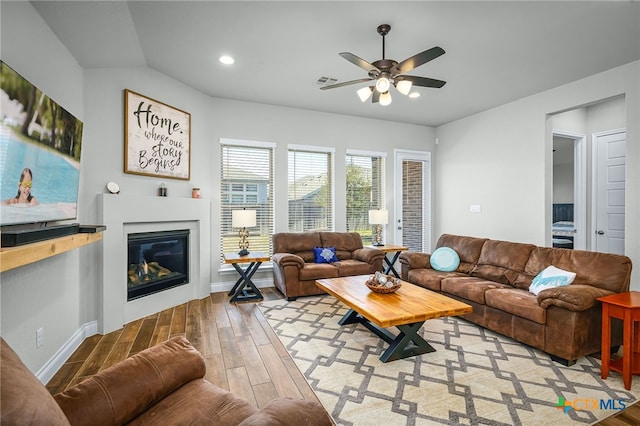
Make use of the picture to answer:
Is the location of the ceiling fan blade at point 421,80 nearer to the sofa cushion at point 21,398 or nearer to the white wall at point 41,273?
the white wall at point 41,273

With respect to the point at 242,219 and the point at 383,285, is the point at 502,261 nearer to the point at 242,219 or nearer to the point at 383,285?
the point at 383,285

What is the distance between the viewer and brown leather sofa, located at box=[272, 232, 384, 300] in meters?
4.40

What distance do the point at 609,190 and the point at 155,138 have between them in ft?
21.8

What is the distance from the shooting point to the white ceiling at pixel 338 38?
8.49 feet

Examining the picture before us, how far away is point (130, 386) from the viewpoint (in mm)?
1285

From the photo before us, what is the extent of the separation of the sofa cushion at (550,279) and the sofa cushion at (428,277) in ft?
3.16

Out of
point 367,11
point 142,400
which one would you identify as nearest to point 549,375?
point 142,400

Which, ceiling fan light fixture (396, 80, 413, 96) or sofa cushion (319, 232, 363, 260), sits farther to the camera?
sofa cushion (319, 232, 363, 260)

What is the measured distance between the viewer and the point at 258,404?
210 centimetres

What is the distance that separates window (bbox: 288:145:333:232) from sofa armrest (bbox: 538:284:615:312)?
3483 mm

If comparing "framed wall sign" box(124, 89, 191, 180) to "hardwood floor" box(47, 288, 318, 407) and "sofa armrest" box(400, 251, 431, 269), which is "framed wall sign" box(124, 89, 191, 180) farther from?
"sofa armrest" box(400, 251, 431, 269)

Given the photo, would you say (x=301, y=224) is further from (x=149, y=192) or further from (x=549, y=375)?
(x=549, y=375)

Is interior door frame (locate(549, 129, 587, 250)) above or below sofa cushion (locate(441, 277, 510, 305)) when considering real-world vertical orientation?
above

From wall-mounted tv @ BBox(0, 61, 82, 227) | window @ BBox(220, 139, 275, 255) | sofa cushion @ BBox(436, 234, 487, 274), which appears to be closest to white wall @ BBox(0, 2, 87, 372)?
wall-mounted tv @ BBox(0, 61, 82, 227)
